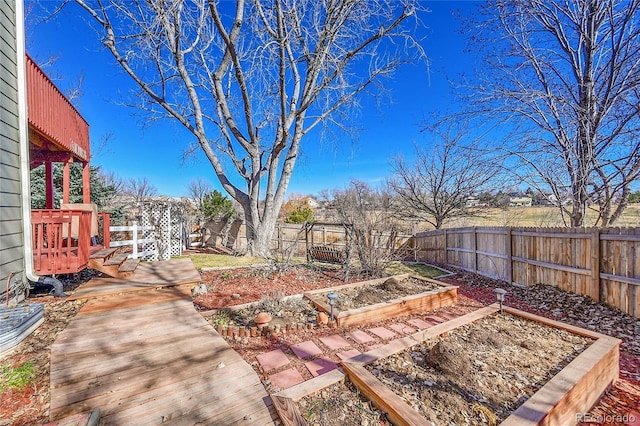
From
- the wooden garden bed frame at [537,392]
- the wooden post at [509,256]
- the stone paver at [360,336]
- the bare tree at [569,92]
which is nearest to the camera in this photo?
the wooden garden bed frame at [537,392]

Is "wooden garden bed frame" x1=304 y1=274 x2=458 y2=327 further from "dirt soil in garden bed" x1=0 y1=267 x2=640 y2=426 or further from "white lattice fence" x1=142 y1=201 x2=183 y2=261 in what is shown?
"white lattice fence" x1=142 y1=201 x2=183 y2=261

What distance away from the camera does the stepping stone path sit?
2.46 m

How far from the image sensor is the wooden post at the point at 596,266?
4.64 m

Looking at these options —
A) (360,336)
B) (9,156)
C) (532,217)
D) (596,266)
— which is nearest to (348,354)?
(360,336)

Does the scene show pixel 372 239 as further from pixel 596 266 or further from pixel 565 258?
pixel 596 266

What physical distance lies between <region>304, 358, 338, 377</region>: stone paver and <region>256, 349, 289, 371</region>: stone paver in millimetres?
246

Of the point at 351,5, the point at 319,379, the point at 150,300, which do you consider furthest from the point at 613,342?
the point at 351,5

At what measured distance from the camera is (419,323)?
12.6 feet

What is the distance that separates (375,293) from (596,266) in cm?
395

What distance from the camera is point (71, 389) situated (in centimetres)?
200

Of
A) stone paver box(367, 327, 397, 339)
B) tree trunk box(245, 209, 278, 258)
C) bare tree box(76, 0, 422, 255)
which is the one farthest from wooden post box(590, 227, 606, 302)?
tree trunk box(245, 209, 278, 258)

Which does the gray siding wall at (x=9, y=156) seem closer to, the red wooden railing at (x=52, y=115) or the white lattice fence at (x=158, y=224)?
the red wooden railing at (x=52, y=115)

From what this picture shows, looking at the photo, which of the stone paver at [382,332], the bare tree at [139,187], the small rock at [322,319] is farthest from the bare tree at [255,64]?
the bare tree at [139,187]

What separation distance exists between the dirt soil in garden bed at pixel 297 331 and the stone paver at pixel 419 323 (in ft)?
1.16
